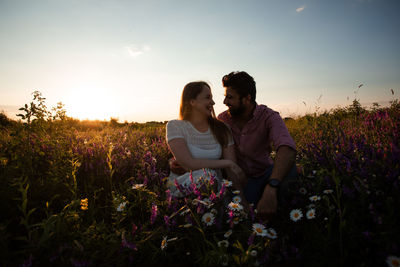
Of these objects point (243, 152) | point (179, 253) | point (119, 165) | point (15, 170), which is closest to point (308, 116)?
point (243, 152)

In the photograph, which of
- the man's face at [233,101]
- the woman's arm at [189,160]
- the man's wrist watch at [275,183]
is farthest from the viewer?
the man's face at [233,101]

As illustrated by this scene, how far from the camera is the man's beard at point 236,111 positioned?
3477 millimetres

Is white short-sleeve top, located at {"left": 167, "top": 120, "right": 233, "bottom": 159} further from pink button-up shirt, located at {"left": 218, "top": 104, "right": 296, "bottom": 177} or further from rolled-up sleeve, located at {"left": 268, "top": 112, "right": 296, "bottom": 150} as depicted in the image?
rolled-up sleeve, located at {"left": 268, "top": 112, "right": 296, "bottom": 150}

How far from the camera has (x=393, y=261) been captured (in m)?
1.19

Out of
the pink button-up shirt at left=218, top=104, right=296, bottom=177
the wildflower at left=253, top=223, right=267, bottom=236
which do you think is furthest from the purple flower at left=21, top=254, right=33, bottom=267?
the pink button-up shirt at left=218, top=104, right=296, bottom=177

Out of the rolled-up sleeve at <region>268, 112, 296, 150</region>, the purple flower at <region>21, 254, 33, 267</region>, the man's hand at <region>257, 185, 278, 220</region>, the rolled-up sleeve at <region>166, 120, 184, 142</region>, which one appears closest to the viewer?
the purple flower at <region>21, 254, 33, 267</region>

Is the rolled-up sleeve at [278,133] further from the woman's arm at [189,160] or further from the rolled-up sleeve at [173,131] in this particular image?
the rolled-up sleeve at [173,131]

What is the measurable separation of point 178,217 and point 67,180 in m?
1.66

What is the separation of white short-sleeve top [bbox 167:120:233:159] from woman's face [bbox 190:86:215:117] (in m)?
0.29

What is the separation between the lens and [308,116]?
8234 millimetres

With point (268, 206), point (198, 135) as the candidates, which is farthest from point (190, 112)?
point (268, 206)

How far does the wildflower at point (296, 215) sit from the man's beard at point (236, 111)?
199 centimetres

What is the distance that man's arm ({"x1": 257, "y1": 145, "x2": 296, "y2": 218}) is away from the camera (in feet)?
6.86

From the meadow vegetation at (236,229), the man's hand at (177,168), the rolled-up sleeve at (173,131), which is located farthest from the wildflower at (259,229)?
the rolled-up sleeve at (173,131)
